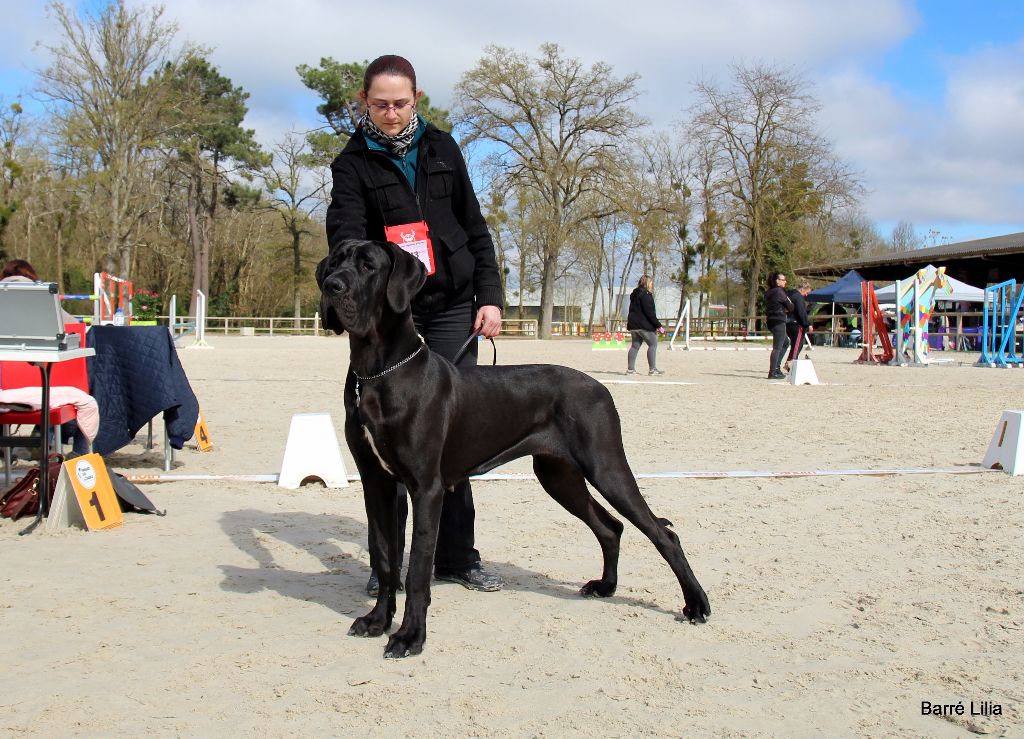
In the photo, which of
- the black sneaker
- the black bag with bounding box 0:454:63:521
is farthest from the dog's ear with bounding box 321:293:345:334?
the black bag with bounding box 0:454:63:521

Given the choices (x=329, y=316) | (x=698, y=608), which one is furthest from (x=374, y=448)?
(x=698, y=608)

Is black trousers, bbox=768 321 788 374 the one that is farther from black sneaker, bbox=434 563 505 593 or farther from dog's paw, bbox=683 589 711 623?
dog's paw, bbox=683 589 711 623

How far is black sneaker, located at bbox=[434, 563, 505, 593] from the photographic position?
4.29 m

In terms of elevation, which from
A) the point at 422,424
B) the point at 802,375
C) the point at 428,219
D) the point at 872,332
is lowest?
the point at 802,375

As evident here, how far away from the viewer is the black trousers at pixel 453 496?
169 inches

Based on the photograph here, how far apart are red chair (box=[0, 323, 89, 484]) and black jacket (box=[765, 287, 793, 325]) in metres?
13.5

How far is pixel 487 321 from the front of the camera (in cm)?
427

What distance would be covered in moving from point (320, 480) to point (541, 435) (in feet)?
10.4

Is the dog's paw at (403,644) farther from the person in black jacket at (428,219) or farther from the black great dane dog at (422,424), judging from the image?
the person in black jacket at (428,219)

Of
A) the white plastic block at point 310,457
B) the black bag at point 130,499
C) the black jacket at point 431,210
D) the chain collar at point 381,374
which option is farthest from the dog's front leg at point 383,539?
the white plastic block at point 310,457

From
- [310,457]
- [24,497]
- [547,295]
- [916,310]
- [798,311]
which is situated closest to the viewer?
[24,497]

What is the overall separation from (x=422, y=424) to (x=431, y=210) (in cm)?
121

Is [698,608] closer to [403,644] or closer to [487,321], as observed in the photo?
[403,644]

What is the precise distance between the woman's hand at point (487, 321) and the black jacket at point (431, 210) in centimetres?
7
